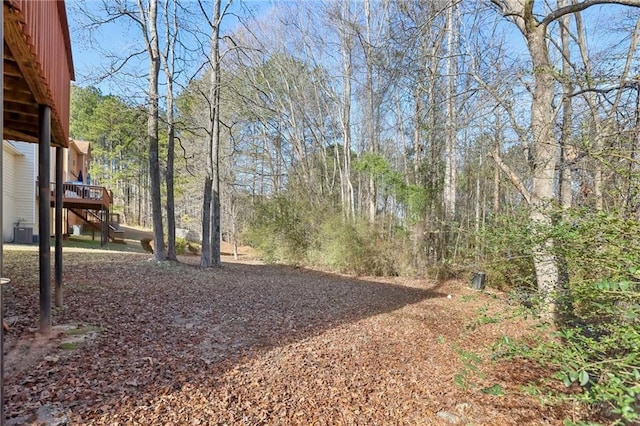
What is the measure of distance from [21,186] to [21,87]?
11.5m

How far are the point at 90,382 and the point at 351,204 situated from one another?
10.6 meters

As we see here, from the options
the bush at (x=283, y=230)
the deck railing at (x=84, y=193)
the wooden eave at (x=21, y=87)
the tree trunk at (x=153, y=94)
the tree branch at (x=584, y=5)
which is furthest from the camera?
the bush at (x=283, y=230)

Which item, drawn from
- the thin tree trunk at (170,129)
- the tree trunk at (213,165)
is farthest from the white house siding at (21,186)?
the tree trunk at (213,165)

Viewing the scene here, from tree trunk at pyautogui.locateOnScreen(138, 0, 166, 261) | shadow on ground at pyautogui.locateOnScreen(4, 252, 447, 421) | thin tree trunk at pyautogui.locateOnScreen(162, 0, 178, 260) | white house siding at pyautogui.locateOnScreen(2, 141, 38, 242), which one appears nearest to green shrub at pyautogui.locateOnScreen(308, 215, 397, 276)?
shadow on ground at pyautogui.locateOnScreen(4, 252, 447, 421)

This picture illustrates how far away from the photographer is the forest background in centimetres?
245

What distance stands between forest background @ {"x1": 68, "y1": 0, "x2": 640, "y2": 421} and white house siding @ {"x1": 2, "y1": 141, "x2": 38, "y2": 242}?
10.4ft

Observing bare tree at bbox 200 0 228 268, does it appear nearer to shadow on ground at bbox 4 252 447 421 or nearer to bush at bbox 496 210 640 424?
shadow on ground at bbox 4 252 447 421

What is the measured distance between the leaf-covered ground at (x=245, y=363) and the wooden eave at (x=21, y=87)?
2.28 metres

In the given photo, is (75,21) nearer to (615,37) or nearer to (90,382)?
(90,382)

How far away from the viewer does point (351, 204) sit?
12.8m

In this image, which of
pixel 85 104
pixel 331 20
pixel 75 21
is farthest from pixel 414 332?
pixel 85 104

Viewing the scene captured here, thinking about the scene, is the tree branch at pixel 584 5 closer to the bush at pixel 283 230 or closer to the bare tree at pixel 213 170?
the bare tree at pixel 213 170

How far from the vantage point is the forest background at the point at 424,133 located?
245 centimetres

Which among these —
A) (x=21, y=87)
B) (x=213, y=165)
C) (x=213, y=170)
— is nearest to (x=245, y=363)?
(x=21, y=87)
